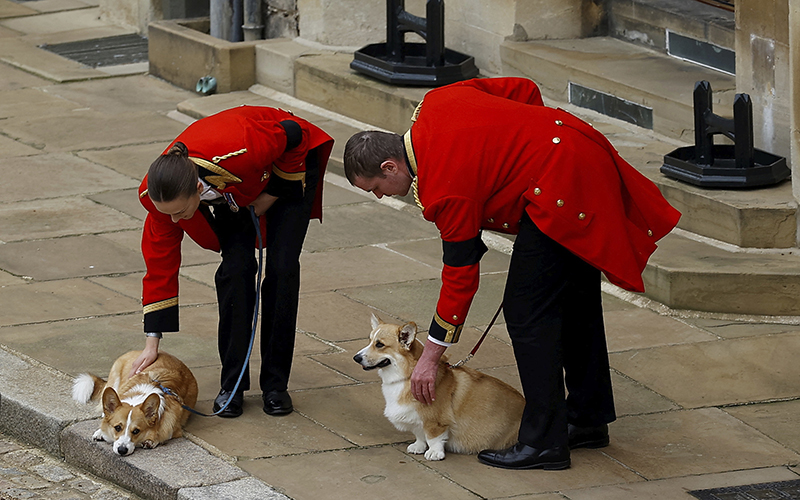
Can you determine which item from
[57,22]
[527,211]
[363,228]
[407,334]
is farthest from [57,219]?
[57,22]

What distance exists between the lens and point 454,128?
4.53m

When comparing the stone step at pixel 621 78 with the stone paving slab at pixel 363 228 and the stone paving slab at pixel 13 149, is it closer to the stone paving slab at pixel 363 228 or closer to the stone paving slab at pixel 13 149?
the stone paving slab at pixel 363 228

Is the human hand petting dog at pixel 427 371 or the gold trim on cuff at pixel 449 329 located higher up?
the gold trim on cuff at pixel 449 329

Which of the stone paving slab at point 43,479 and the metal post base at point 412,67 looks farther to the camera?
the metal post base at point 412,67

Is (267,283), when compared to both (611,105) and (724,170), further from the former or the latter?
(611,105)

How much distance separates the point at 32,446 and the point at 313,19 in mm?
6397

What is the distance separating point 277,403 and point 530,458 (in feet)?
3.82

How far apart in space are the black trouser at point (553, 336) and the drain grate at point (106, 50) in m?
8.47

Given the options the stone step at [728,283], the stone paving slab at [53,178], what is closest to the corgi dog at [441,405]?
the stone step at [728,283]

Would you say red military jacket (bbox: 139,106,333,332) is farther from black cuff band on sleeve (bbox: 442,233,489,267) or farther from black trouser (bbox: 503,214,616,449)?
black trouser (bbox: 503,214,616,449)

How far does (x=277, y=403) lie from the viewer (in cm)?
534

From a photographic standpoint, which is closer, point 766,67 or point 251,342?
point 251,342

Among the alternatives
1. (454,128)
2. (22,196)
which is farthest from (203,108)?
(454,128)

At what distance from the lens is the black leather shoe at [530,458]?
4859 mm
